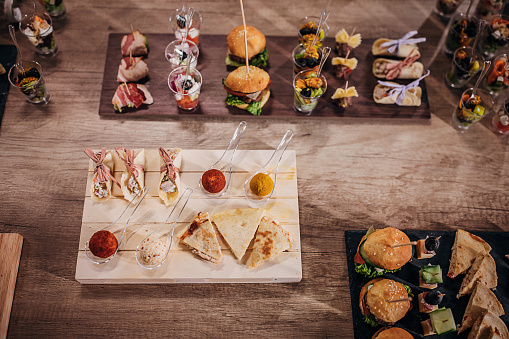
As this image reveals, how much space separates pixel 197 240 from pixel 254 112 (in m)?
1.21

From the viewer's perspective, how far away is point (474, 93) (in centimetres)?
354

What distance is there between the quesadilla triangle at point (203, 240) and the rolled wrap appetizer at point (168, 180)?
10.9 inches

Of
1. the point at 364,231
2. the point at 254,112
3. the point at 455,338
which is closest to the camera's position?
the point at 455,338

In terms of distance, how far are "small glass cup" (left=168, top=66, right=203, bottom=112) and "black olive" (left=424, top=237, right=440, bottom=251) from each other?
2080 mm

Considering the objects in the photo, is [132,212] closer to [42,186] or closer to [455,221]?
[42,186]

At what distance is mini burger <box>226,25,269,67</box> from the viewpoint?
11.6 ft

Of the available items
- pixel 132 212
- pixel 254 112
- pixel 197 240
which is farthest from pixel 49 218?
pixel 254 112

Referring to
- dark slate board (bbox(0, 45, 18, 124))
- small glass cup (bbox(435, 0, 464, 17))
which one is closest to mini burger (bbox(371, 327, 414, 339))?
small glass cup (bbox(435, 0, 464, 17))

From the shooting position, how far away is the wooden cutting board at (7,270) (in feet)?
9.29

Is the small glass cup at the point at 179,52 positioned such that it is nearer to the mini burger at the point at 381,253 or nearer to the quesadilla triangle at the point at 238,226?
the quesadilla triangle at the point at 238,226

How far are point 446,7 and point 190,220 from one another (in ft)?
10.5

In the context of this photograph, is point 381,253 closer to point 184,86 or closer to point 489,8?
point 184,86

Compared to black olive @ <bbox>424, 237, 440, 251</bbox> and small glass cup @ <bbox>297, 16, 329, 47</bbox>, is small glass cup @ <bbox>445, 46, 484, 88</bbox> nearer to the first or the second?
small glass cup @ <bbox>297, 16, 329, 47</bbox>

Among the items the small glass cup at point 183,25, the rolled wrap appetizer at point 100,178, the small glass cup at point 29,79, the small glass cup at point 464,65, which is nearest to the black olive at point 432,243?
the small glass cup at point 464,65
